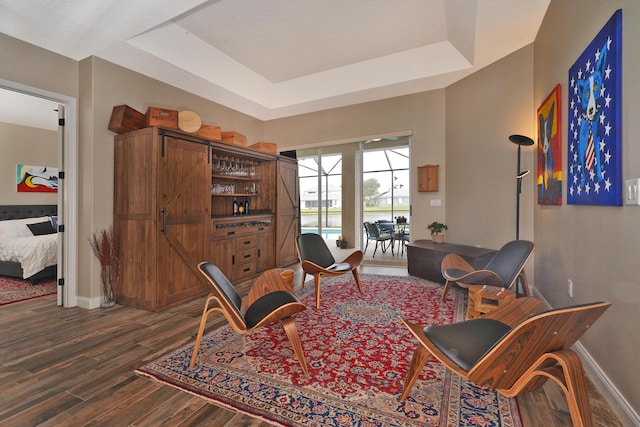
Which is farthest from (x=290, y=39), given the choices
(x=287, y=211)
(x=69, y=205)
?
(x=69, y=205)

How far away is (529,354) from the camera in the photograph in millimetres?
1312

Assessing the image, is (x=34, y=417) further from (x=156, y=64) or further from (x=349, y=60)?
(x=349, y=60)

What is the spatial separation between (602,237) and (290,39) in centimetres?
428

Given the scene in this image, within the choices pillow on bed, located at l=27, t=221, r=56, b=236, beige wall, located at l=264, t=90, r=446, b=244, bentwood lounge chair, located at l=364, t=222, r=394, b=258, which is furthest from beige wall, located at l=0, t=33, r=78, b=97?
bentwood lounge chair, located at l=364, t=222, r=394, b=258

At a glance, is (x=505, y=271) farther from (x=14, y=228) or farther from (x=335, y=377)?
(x=14, y=228)

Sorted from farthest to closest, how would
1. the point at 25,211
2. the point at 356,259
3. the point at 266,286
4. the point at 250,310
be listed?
the point at 25,211 < the point at 356,259 < the point at 266,286 < the point at 250,310

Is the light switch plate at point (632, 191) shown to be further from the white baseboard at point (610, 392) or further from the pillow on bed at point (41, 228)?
the pillow on bed at point (41, 228)

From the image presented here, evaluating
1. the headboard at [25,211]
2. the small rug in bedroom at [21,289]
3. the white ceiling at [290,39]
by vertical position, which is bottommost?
the small rug in bedroom at [21,289]

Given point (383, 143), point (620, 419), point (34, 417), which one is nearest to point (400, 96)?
point (383, 143)

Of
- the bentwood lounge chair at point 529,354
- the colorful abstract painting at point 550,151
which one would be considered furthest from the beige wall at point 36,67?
the colorful abstract painting at point 550,151

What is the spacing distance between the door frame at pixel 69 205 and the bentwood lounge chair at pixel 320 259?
278cm

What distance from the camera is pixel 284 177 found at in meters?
6.04

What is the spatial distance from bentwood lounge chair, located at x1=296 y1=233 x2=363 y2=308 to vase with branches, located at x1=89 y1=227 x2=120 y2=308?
89.8 inches

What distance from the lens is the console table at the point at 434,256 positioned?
4.01 metres
